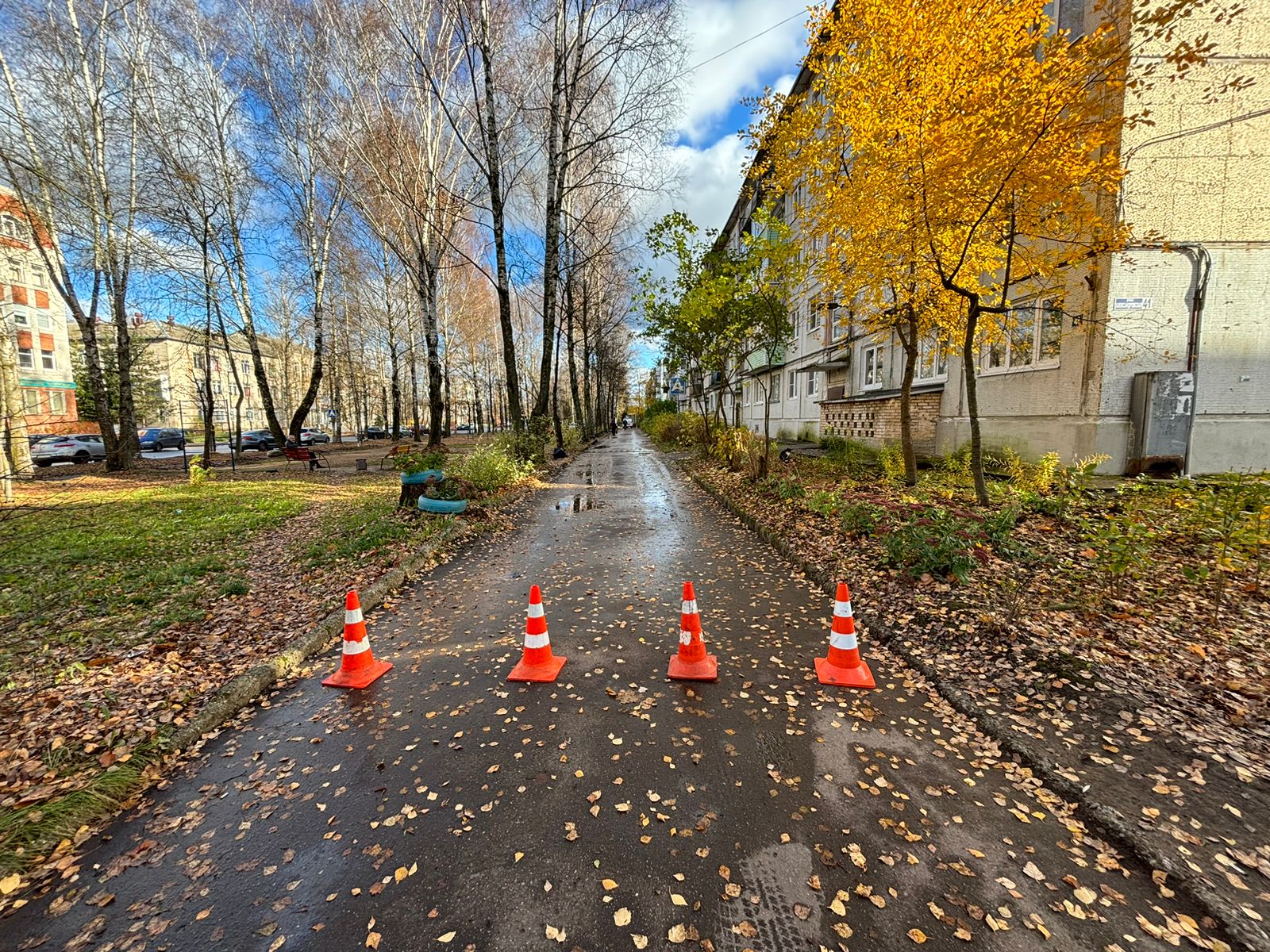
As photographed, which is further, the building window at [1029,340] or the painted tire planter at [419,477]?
the building window at [1029,340]

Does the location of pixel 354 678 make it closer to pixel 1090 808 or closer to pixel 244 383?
pixel 1090 808

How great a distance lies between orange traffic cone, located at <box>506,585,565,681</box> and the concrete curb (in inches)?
114

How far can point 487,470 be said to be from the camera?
11664 millimetres

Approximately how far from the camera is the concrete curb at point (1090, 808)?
197cm

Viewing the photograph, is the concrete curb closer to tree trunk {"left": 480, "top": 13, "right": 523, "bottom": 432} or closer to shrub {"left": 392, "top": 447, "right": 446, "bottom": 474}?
shrub {"left": 392, "top": 447, "right": 446, "bottom": 474}

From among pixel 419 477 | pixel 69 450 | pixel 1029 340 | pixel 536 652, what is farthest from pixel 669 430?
pixel 69 450

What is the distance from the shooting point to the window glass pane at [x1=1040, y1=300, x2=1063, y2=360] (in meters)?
9.54

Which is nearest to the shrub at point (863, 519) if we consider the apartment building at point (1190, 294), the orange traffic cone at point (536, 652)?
the apartment building at point (1190, 294)

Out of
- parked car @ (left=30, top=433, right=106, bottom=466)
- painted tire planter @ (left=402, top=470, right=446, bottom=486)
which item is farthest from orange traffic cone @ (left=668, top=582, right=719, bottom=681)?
parked car @ (left=30, top=433, right=106, bottom=466)

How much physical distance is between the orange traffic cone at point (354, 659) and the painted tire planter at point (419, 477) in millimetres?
5739

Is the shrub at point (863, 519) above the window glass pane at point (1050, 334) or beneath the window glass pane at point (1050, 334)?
beneath

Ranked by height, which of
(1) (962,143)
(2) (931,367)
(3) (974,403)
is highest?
(1) (962,143)

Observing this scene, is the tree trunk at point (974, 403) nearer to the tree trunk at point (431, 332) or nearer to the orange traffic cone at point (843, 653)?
the orange traffic cone at point (843, 653)

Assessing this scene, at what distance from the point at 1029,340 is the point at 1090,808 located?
10.6 metres
